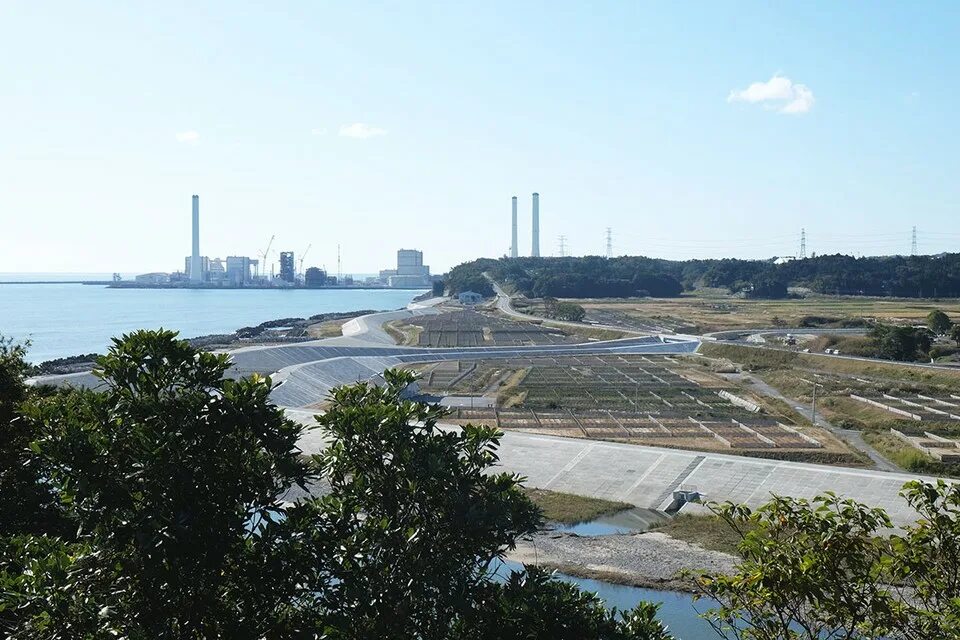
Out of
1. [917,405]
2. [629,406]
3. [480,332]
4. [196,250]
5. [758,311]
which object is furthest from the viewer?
[196,250]

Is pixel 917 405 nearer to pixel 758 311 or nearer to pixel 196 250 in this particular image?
pixel 758 311

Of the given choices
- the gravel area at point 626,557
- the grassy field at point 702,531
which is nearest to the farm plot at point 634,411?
the grassy field at point 702,531

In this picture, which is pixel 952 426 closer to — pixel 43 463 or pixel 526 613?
pixel 526 613

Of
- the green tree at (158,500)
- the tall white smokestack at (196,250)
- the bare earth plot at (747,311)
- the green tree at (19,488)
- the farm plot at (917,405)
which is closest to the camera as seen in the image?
the green tree at (158,500)

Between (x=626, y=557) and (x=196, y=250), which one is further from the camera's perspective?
(x=196, y=250)

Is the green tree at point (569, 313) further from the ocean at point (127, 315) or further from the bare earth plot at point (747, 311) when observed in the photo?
the ocean at point (127, 315)

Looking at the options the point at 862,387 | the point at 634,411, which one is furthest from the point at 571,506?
the point at 862,387

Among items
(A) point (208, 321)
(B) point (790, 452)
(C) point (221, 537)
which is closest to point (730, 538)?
(B) point (790, 452)
